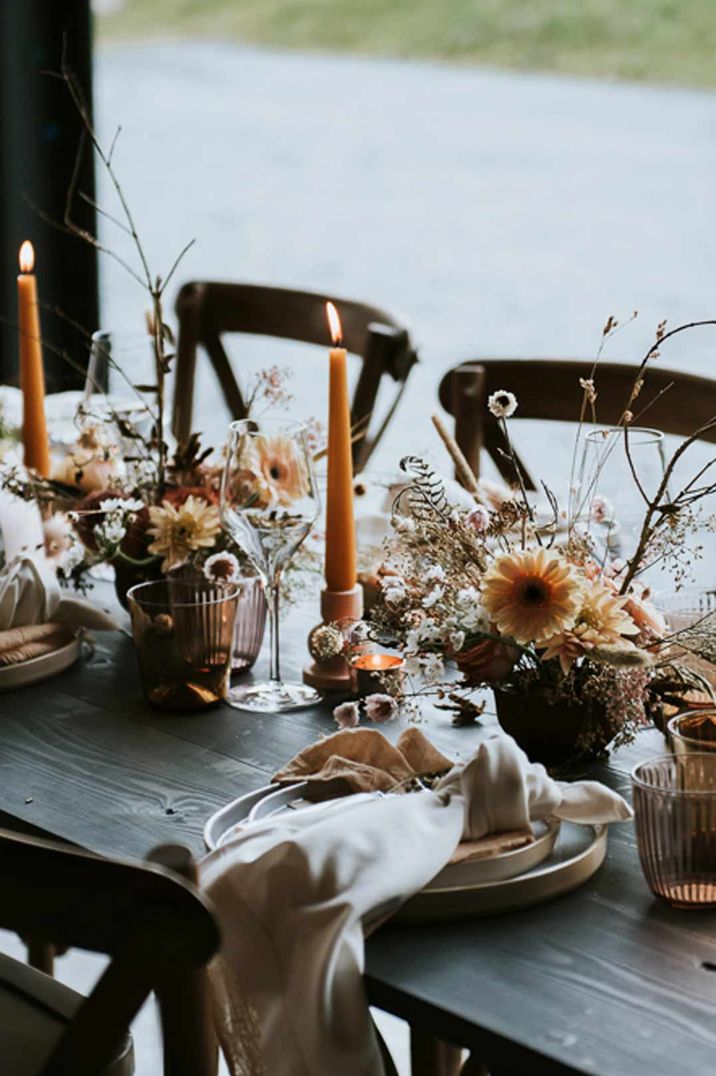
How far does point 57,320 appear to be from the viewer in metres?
→ 3.69

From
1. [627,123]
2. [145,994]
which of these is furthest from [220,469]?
[627,123]

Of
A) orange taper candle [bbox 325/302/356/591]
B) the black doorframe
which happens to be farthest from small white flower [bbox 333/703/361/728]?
the black doorframe

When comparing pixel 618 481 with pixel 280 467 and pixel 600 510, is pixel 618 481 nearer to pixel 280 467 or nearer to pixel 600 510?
pixel 600 510

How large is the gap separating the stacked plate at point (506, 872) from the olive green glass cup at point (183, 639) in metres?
0.27

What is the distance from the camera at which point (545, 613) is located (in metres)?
1.19

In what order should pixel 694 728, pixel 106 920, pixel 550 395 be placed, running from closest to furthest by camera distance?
pixel 106 920 < pixel 694 728 < pixel 550 395

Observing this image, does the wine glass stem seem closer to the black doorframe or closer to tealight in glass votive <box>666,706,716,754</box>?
tealight in glass votive <box>666,706,716,754</box>

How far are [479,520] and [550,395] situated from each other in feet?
2.95

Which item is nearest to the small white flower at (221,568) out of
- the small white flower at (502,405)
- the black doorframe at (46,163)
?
the small white flower at (502,405)

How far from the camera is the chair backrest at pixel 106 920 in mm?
799

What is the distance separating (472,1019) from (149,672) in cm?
59

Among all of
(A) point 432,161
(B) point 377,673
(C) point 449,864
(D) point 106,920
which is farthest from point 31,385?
(A) point 432,161

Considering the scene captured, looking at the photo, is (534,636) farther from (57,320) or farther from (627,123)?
(627,123)

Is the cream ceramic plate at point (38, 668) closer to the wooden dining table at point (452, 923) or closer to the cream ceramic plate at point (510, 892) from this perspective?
the wooden dining table at point (452, 923)
